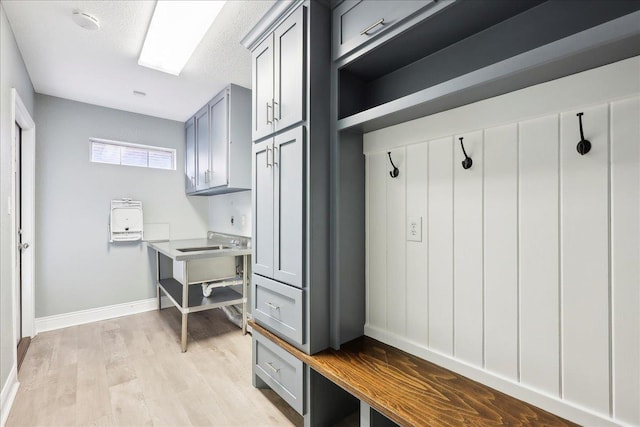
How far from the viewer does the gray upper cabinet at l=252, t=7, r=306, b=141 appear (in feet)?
5.04

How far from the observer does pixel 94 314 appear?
3252mm

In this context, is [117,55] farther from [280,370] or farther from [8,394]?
[280,370]

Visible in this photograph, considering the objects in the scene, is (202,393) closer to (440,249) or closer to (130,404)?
(130,404)

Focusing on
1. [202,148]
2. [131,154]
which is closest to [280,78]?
[202,148]

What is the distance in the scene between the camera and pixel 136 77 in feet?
8.44

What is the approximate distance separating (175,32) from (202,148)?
151 centimetres

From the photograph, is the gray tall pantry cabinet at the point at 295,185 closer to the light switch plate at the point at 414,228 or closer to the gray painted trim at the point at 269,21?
the gray painted trim at the point at 269,21

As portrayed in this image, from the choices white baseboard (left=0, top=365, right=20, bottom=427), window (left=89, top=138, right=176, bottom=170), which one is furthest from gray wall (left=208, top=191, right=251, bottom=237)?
white baseboard (left=0, top=365, right=20, bottom=427)

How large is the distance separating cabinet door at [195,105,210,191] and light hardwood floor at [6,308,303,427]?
1574 millimetres

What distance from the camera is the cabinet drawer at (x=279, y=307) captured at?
1552 millimetres

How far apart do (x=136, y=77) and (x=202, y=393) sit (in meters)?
2.58

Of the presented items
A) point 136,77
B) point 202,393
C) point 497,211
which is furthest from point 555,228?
point 136,77

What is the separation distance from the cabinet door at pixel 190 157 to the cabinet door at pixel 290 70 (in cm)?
222

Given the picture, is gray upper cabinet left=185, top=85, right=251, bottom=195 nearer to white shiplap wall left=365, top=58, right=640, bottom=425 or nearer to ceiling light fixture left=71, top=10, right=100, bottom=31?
ceiling light fixture left=71, top=10, right=100, bottom=31
